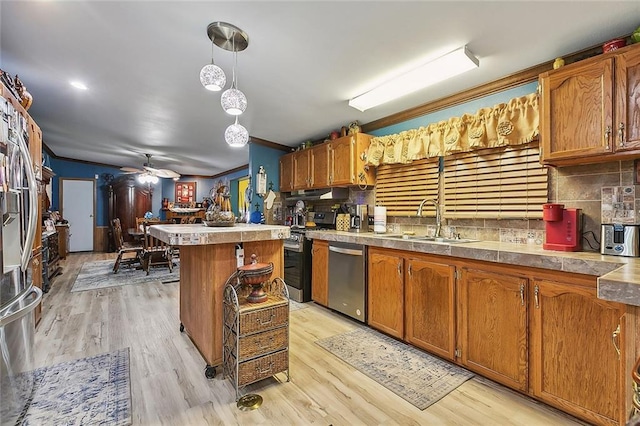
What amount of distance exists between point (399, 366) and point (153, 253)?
5073mm

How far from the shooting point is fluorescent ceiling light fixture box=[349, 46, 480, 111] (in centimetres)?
215

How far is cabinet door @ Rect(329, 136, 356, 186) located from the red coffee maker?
2.07 m

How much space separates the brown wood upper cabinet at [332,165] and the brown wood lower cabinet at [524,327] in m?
1.39

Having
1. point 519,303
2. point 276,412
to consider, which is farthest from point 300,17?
point 276,412

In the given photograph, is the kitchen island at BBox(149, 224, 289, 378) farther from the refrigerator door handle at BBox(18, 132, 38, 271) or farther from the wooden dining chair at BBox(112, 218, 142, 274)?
the wooden dining chair at BBox(112, 218, 142, 274)

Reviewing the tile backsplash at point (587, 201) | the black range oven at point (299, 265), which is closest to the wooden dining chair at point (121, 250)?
the black range oven at point (299, 265)

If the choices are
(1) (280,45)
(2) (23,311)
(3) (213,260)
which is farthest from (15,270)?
(1) (280,45)

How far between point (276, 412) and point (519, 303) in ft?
5.56

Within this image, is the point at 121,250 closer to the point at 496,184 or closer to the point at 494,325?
the point at 494,325

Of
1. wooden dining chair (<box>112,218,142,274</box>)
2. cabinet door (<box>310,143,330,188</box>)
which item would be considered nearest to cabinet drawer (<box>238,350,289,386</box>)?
cabinet door (<box>310,143,330,188</box>)

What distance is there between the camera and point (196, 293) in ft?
7.60

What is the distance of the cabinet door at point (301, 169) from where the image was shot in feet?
14.3

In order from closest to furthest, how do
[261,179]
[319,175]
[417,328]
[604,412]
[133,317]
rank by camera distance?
1. [604,412]
2. [417,328]
3. [133,317]
4. [319,175]
5. [261,179]

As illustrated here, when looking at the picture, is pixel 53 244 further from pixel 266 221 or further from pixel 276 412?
pixel 276 412
